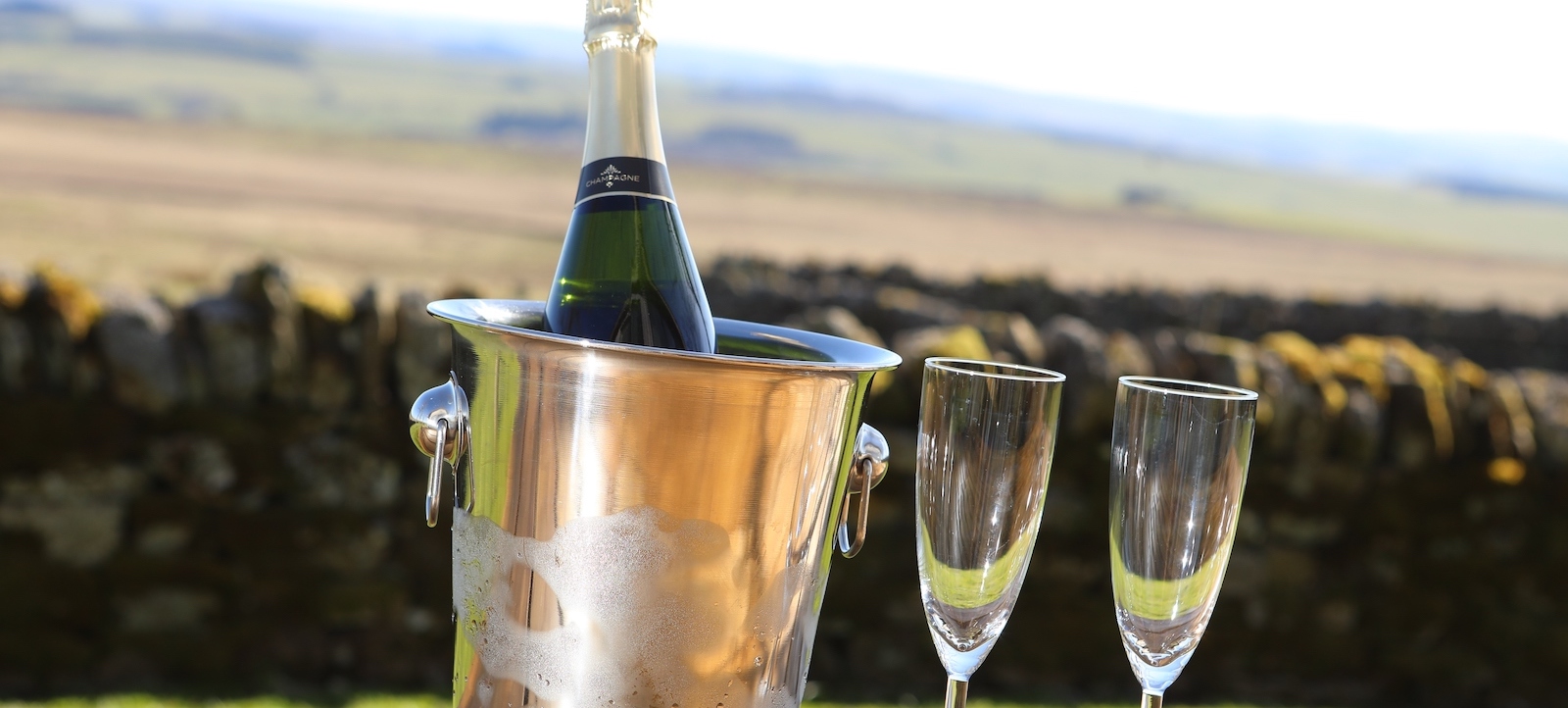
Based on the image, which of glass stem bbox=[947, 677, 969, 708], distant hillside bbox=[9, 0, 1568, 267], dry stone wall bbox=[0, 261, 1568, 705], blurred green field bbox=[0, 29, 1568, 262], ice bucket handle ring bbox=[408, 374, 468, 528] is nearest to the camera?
ice bucket handle ring bbox=[408, 374, 468, 528]

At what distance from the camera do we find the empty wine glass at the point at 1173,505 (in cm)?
102

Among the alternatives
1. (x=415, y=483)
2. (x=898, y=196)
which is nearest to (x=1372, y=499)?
(x=415, y=483)

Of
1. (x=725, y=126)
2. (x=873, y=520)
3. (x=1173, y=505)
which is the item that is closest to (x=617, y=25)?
(x=1173, y=505)

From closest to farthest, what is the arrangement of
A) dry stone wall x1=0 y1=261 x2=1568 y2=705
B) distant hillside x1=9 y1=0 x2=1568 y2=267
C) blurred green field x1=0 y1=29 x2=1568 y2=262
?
1. dry stone wall x1=0 y1=261 x2=1568 y2=705
2. blurred green field x1=0 y1=29 x2=1568 y2=262
3. distant hillside x1=9 y1=0 x2=1568 y2=267

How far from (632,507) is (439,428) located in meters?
0.19

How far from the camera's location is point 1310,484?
3867 millimetres

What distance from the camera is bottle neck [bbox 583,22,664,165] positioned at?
118 centimetres

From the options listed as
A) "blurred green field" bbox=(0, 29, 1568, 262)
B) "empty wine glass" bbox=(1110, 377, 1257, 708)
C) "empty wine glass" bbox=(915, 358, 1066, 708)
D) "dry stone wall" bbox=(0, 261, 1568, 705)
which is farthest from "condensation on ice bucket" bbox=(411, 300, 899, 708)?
"blurred green field" bbox=(0, 29, 1568, 262)

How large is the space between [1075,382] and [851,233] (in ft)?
95.7

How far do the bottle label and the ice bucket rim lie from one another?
153 mm

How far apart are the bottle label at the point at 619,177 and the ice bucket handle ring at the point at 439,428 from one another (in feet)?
1.24

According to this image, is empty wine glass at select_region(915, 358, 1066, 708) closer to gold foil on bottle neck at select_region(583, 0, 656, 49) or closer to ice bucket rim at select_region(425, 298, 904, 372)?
ice bucket rim at select_region(425, 298, 904, 372)

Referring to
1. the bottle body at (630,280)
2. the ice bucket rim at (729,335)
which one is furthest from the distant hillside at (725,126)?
the ice bucket rim at (729,335)

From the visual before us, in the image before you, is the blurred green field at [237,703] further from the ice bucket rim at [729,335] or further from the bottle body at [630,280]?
the ice bucket rim at [729,335]
